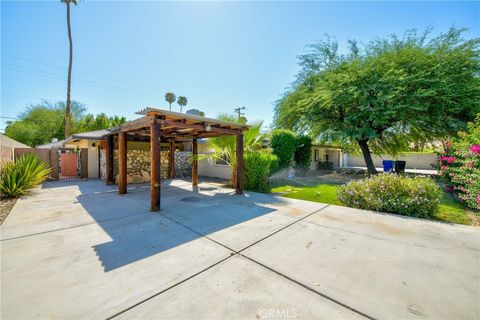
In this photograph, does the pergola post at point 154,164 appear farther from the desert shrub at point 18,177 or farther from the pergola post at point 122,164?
the desert shrub at point 18,177

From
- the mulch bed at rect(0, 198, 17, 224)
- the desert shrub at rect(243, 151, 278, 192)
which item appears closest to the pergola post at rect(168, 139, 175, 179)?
the desert shrub at rect(243, 151, 278, 192)

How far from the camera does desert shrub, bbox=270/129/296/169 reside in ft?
40.6

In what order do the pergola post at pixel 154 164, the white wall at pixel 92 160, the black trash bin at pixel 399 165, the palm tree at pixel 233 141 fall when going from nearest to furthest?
the pergola post at pixel 154 164 < the palm tree at pixel 233 141 < the white wall at pixel 92 160 < the black trash bin at pixel 399 165

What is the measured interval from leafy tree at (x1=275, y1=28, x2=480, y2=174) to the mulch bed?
13236 millimetres

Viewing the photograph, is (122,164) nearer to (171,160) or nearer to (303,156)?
(171,160)

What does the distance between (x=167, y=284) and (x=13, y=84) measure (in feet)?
93.4

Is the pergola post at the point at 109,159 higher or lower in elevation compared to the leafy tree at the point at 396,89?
lower

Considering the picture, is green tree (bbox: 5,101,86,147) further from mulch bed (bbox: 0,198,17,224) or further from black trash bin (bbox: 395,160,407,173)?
black trash bin (bbox: 395,160,407,173)

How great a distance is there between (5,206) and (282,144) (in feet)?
38.8

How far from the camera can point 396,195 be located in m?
4.97

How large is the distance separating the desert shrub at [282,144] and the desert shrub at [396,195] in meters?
6.75

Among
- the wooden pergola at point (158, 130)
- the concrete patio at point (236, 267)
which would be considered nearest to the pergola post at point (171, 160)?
the wooden pergola at point (158, 130)

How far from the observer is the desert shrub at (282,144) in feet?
40.6

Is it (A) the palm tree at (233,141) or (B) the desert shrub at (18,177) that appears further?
(A) the palm tree at (233,141)
